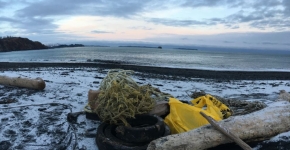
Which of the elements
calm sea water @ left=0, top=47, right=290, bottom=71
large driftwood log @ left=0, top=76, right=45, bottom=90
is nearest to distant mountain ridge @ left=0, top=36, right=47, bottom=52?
calm sea water @ left=0, top=47, right=290, bottom=71

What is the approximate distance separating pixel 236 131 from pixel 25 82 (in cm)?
703

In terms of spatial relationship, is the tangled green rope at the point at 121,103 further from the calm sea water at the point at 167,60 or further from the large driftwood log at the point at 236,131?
the calm sea water at the point at 167,60

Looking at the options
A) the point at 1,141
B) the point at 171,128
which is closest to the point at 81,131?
the point at 1,141

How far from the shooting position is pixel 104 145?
11.9ft

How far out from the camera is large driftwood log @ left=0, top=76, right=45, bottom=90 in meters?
7.82

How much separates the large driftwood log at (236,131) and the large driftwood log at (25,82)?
5.87m

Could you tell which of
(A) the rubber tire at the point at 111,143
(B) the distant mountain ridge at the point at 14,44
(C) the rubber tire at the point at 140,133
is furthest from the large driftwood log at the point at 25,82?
(B) the distant mountain ridge at the point at 14,44

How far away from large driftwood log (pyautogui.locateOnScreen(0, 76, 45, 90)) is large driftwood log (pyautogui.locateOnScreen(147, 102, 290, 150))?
5870mm

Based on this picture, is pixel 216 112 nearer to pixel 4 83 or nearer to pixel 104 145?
pixel 104 145

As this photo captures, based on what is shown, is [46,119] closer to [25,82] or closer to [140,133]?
[140,133]

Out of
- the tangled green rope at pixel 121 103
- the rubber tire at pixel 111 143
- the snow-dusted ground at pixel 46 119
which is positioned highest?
the tangled green rope at pixel 121 103

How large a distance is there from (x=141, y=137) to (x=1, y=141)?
2.47 meters

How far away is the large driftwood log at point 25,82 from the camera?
7820 mm

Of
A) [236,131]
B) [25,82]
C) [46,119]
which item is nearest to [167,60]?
[25,82]
